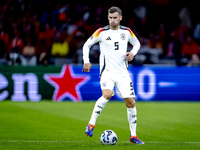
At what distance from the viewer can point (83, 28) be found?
52.1 feet

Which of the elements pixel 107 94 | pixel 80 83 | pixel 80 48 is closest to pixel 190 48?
pixel 80 48

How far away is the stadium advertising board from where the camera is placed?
13.1 metres

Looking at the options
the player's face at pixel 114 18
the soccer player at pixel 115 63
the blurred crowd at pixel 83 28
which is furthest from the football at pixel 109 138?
the blurred crowd at pixel 83 28

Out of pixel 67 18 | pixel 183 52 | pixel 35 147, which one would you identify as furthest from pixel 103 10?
pixel 35 147

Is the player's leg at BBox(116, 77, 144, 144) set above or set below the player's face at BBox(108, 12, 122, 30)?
below

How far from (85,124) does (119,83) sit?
260cm

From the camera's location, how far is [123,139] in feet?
20.6

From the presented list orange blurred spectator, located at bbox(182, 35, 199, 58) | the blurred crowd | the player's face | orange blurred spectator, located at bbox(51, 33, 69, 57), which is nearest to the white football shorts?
the player's face

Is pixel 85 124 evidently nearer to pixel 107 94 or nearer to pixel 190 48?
pixel 107 94

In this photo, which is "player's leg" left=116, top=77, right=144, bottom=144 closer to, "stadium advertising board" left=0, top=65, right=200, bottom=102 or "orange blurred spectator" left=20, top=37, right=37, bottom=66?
"stadium advertising board" left=0, top=65, right=200, bottom=102

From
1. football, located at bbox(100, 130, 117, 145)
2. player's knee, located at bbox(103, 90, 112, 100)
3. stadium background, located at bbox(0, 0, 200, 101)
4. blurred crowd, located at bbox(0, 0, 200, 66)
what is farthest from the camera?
blurred crowd, located at bbox(0, 0, 200, 66)

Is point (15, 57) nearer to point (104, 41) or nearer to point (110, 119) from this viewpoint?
point (110, 119)

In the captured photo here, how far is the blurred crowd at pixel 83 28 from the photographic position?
1441cm

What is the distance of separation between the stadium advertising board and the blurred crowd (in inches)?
33.1
